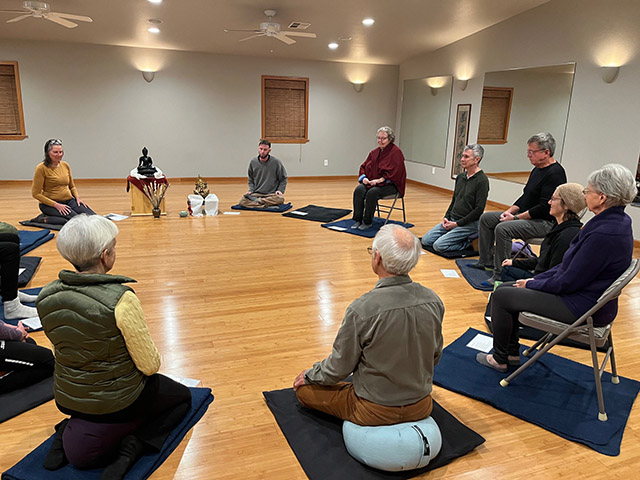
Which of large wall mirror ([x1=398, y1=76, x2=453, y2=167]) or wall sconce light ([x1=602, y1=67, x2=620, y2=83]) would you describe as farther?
large wall mirror ([x1=398, y1=76, x2=453, y2=167])

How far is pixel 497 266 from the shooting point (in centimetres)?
411

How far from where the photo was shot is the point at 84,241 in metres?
1.65

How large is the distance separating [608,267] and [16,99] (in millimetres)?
9796

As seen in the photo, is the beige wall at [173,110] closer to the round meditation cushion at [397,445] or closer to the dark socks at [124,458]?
the dark socks at [124,458]

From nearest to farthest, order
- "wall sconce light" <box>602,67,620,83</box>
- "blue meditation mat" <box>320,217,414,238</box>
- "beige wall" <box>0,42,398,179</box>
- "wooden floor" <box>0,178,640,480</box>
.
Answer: "wooden floor" <box>0,178,640,480</box> < "wall sconce light" <box>602,67,620,83</box> < "blue meditation mat" <box>320,217,414,238</box> < "beige wall" <box>0,42,398,179</box>

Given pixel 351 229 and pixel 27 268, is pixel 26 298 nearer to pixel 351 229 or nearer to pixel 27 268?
pixel 27 268

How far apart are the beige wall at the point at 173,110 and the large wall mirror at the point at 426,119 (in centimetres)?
75

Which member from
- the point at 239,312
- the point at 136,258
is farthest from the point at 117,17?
the point at 239,312

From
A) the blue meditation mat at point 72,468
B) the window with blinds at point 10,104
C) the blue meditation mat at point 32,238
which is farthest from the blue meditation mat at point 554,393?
the window with blinds at point 10,104

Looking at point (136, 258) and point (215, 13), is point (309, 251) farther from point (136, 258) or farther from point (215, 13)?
point (215, 13)

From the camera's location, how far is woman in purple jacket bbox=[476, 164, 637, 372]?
2.17 metres

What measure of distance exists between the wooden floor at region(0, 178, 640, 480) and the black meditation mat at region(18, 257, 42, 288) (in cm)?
6

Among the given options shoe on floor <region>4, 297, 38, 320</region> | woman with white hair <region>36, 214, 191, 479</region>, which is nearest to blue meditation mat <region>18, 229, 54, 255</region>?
shoe on floor <region>4, 297, 38, 320</region>

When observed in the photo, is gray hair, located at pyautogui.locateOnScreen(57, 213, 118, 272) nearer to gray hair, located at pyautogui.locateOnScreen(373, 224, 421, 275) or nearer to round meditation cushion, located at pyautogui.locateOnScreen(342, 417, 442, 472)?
gray hair, located at pyautogui.locateOnScreen(373, 224, 421, 275)
